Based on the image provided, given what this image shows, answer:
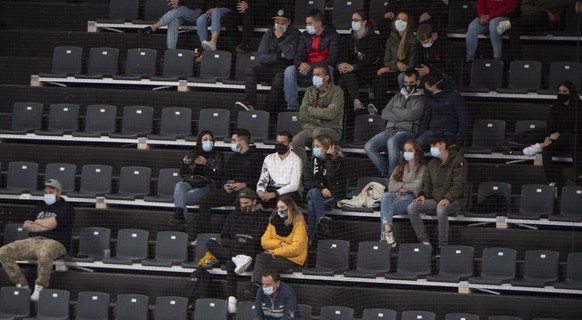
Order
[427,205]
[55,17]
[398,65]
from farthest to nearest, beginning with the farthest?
[55,17], [398,65], [427,205]

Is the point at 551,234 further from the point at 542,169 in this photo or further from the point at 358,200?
the point at 358,200

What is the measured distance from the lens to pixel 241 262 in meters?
13.0

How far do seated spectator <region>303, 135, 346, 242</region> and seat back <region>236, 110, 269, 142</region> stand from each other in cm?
98

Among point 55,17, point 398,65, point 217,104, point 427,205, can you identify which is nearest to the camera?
point 427,205

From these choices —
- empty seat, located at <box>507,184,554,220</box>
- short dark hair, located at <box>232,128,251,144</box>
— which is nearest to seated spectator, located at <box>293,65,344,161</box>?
short dark hair, located at <box>232,128,251,144</box>

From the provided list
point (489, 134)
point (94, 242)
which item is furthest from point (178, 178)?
point (489, 134)

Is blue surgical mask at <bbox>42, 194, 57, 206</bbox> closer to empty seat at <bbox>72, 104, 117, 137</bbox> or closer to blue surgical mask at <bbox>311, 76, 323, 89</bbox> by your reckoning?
empty seat at <bbox>72, 104, 117, 137</bbox>

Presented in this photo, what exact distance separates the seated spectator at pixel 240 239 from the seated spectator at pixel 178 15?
2.77m

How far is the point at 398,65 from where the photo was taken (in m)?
14.1

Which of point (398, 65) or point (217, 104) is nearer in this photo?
point (398, 65)

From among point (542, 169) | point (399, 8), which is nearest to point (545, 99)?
point (542, 169)

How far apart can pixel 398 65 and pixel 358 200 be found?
157 cm

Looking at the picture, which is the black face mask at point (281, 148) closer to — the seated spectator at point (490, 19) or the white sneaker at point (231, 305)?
the white sneaker at point (231, 305)

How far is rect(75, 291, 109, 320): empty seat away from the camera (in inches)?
524
